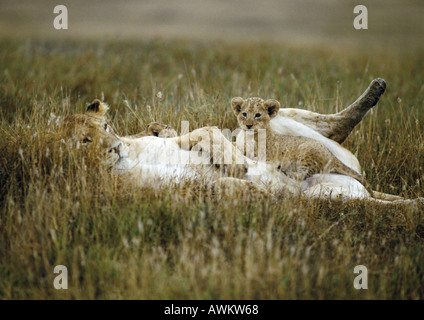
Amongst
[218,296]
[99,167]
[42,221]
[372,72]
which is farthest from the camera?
[372,72]

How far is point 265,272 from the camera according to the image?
A: 11.0ft

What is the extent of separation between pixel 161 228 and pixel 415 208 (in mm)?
2578

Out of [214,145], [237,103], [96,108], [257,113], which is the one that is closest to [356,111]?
[257,113]

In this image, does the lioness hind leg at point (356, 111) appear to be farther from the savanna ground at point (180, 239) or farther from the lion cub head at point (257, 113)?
the savanna ground at point (180, 239)

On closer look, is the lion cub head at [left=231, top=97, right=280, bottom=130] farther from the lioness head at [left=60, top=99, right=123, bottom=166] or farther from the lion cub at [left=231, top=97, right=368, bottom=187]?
the lioness head at [left=60, top=99, right=123, bottom=166]

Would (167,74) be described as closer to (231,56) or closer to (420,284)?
(231,56)

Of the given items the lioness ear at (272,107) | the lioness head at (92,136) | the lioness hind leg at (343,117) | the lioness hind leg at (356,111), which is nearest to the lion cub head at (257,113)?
the lioness ear at (272,107)

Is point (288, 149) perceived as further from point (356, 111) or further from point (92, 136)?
point (92, 136)

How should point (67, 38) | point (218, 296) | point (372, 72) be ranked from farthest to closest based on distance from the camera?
point (67, 38)
point (372, 72)
point (218, 296)

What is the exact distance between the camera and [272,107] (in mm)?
5391

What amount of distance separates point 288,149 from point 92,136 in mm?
2180

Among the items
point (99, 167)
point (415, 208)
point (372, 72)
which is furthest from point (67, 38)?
point (415, 208)

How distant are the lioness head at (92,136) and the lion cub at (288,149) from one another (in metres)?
1.59
